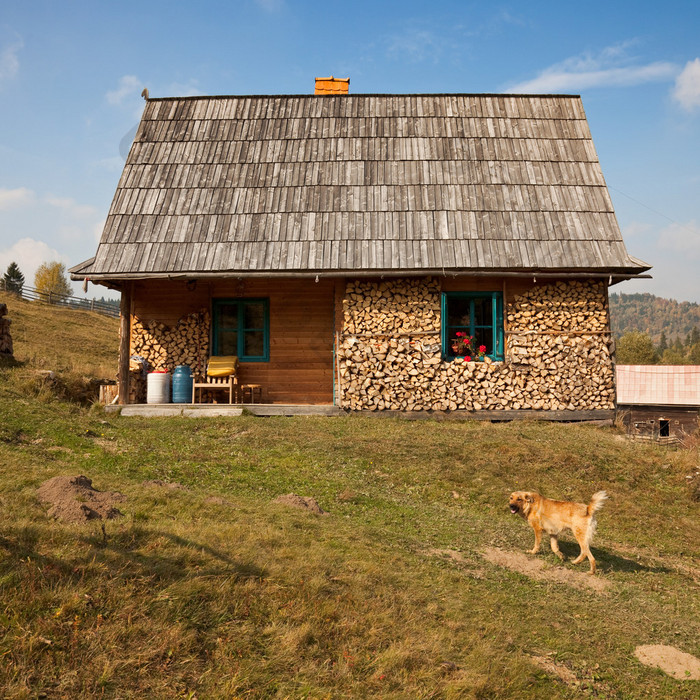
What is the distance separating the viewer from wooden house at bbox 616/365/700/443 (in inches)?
1135

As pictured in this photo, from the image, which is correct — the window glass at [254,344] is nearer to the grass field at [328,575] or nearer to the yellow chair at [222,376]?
the yellow chair at [222,376]

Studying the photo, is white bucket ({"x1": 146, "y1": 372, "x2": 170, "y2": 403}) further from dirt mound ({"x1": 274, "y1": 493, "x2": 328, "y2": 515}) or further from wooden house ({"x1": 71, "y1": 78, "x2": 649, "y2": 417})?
dirt mound ({"x1": 274, "y1": 493, "x2": 328, "y2": 515})

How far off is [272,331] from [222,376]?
160 centimetres

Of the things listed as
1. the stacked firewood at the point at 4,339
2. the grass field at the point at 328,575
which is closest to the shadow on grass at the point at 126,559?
the grass field at the point at 328,575

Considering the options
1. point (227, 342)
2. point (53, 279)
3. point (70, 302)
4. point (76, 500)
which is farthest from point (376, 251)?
point (53, 279)

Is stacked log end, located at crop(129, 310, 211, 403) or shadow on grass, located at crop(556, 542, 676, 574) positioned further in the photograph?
stacked log end, located at crop(129, 310, 211, 403)

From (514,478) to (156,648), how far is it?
7102 millimetres

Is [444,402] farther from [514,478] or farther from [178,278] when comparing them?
[178,278]

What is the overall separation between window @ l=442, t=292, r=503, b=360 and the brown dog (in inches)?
288

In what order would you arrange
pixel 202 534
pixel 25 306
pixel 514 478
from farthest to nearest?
1. pixel 25 306
2. pixel 514 478
3. pixel 202 534

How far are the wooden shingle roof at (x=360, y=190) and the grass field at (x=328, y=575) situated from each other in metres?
4.85

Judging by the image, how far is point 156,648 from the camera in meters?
4.01

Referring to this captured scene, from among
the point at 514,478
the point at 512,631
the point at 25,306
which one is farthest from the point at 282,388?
the point at 25,306

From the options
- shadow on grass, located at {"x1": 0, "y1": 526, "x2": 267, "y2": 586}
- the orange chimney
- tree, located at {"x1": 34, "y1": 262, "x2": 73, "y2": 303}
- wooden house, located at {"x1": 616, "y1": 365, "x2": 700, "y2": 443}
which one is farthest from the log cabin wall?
tree, located at {"x1": 34, "y1": 262, "x2": 73, "y2": 303}
